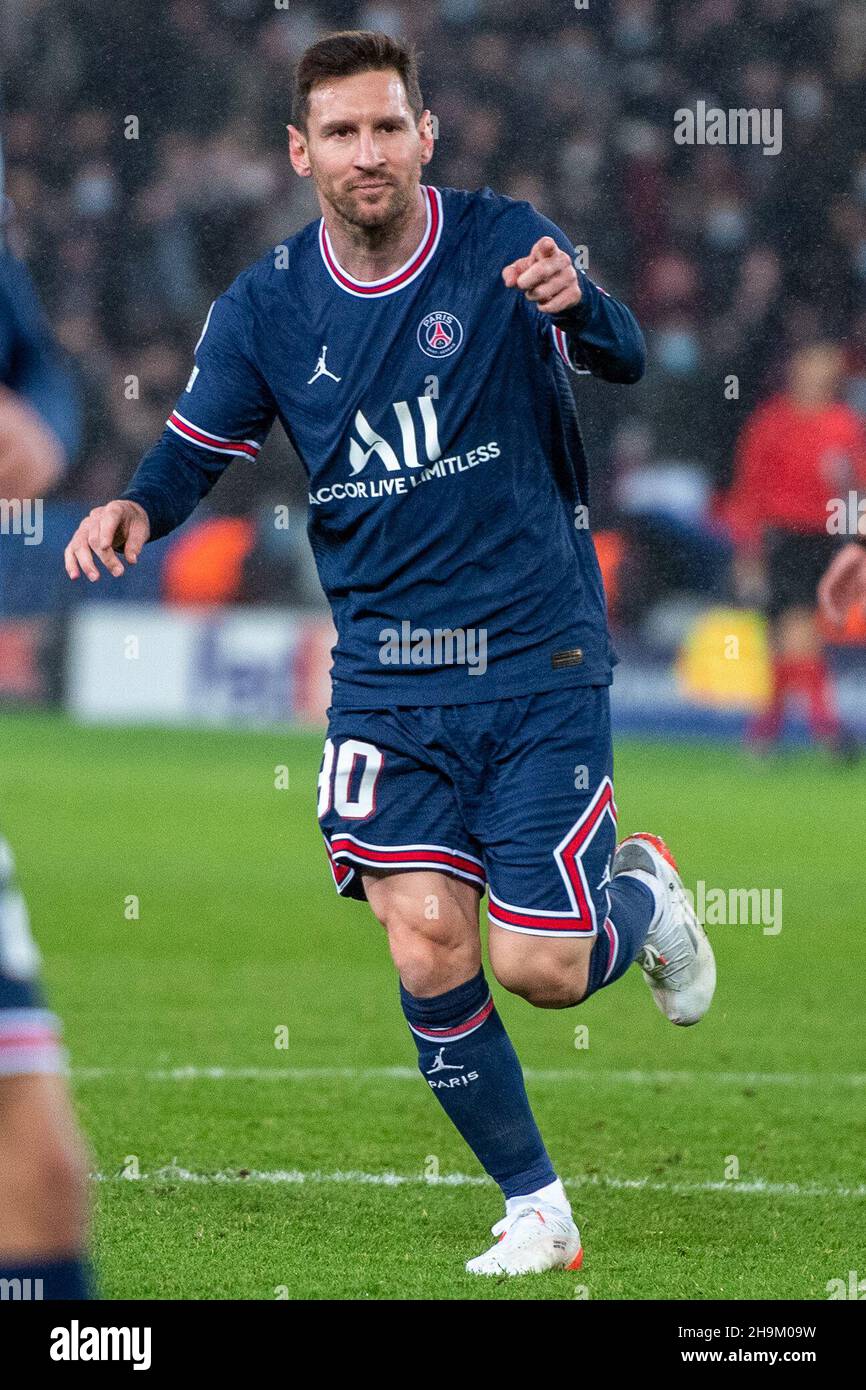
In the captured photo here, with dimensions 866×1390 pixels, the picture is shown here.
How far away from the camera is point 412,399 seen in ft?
13.4

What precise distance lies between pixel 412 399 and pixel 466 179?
10.1m

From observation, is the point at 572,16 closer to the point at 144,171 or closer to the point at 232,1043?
the point at 144,171

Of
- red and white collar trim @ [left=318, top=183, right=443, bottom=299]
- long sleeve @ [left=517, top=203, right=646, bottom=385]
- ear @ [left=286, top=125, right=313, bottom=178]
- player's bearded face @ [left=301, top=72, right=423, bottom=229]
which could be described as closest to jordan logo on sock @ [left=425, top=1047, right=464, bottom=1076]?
long sleeve @ [left=517, top=203, right=646, bottom=385]

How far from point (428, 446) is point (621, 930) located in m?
1.04

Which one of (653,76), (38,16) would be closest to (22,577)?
(38,16)

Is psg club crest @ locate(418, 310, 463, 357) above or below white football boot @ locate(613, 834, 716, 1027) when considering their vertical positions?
above

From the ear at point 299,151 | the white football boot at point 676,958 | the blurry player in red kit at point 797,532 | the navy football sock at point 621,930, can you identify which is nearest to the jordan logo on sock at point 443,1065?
the navy football sock at point 621,930

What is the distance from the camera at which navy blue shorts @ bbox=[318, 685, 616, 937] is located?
401 centimetres

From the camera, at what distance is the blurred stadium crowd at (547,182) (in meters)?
13.5

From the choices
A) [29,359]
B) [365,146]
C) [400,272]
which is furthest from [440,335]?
[29,359]

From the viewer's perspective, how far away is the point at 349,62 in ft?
13.2

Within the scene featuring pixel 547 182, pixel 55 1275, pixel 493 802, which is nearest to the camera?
pixel 55 1275

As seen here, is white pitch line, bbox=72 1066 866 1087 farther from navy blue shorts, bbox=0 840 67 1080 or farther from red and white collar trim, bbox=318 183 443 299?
navy blue shorts, bbox=0 840 67 1080

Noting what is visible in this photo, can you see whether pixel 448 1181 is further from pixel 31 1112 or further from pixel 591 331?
pixel 31 1112
